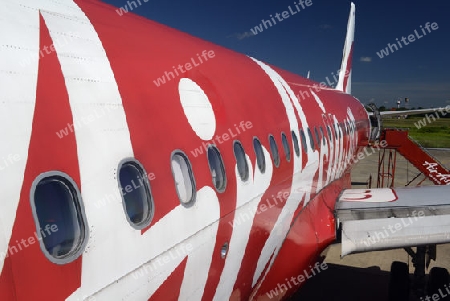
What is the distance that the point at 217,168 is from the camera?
4043mm

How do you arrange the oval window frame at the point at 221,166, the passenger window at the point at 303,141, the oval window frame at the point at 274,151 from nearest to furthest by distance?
1. the oval window frame at the point at 221,166
2. the oval window frame at the point at 274,151
3. the passenger window at the point at 303,141

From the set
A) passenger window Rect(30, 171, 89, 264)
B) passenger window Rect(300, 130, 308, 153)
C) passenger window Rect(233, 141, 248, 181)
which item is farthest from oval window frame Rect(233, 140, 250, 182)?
passenger window Rect(300, 130, 308, 153)

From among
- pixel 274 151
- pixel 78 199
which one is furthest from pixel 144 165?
pixel 274 151

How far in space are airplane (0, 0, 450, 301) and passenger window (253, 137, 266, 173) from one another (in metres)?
0.02

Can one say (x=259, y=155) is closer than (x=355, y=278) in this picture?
Yes

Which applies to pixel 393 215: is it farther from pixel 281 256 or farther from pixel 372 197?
pixel 281 256

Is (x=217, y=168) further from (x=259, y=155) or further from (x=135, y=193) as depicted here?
(x=135, y=193)

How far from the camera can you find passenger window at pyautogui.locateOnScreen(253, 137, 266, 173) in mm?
4980

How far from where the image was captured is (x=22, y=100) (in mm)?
2250

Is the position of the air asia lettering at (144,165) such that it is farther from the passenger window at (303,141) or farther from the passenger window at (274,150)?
the passenger window at (303,141)

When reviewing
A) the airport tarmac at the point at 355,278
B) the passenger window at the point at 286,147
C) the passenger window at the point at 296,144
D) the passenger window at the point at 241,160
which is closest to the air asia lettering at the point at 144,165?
the passenger window at the point at 241,160

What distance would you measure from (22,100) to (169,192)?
121 centimetres

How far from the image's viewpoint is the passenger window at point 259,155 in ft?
16.3

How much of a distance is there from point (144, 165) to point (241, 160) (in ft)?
5.46
